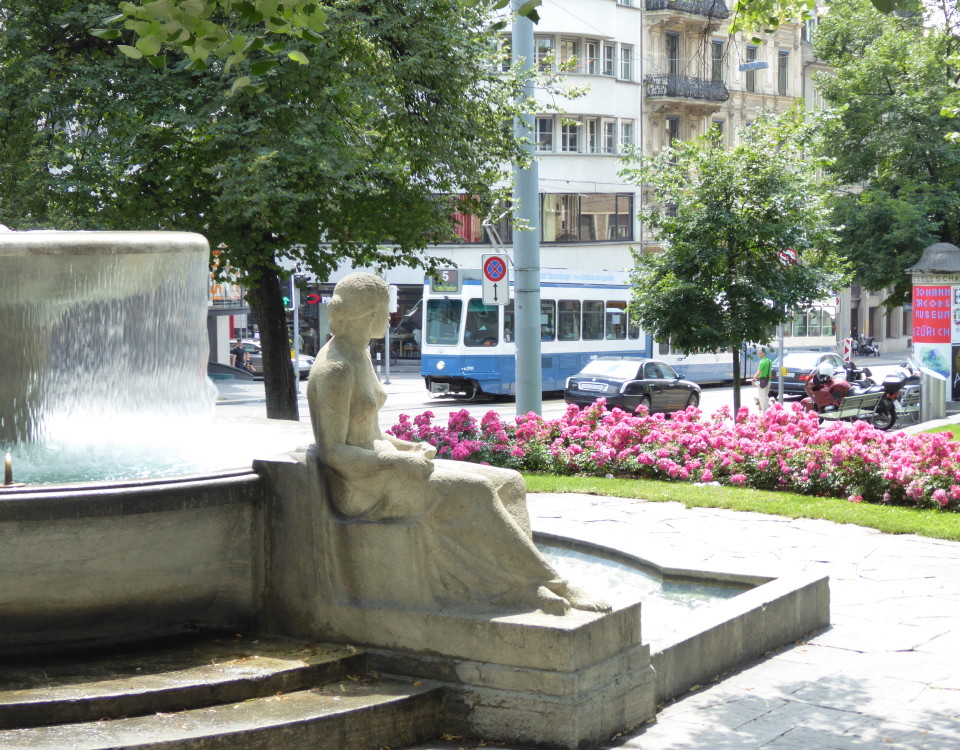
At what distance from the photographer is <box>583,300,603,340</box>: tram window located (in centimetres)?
3506

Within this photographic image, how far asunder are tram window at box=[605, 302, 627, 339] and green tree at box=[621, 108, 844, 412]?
14941 mm

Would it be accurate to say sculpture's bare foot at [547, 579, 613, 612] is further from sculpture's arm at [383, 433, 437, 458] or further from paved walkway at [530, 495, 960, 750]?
sculpture's arm at [383, 433, 437, 458]

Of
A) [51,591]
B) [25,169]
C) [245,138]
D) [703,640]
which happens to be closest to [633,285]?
[245,138]

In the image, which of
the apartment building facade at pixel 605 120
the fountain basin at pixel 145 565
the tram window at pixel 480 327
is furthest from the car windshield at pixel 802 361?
the fountain basin at pixel 145 565

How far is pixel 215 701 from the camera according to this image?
A: 16.1ft

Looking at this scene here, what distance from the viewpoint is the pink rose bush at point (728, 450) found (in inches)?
475

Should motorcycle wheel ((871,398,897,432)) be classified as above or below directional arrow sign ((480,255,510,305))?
below

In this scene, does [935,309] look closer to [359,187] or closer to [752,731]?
[359,187]

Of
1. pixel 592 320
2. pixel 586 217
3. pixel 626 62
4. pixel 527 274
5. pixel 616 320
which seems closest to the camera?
pixel 527 274

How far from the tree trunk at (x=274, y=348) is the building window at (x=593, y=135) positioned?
3498cm

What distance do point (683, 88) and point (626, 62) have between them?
112 inches

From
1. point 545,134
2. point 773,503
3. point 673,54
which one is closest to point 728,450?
point 773,503

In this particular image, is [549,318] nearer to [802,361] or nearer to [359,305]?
[802,361]

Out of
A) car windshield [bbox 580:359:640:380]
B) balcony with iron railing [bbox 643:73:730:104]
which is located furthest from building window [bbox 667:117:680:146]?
car windshield [bbox 580:359:640:380]
